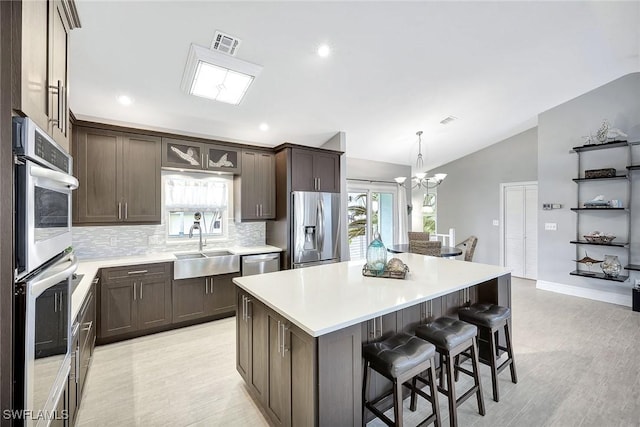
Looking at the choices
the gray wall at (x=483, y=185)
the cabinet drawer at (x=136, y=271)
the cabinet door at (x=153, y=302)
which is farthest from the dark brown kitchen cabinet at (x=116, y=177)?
the gray wall at (x=483, y=185)

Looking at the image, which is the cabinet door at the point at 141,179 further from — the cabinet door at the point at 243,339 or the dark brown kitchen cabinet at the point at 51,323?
the dark brown kitchen cabinet at the point at 51,323

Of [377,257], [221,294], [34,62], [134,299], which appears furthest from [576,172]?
[134,299]

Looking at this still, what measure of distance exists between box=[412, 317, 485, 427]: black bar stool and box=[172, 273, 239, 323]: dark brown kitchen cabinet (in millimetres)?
2578

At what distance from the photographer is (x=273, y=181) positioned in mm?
4336

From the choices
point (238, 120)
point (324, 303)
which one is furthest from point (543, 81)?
point (324, 303)

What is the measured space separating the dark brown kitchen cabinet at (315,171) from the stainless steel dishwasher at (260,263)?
1049mm

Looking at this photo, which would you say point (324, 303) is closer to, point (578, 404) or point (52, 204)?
point (52, 204)

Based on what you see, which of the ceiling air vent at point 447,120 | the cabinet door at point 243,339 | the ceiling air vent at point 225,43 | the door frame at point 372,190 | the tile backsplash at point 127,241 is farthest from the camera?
the door frame at point 372,190

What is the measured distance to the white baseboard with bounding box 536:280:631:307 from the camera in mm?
4227

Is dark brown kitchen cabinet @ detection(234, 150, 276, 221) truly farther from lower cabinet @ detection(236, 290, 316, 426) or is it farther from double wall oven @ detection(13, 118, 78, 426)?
double wall oven @ detection(13, 118, 78, 426)

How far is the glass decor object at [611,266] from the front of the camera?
4148 mm

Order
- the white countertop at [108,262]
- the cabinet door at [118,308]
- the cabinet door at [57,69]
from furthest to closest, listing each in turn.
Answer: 1. the cabinet door at [118,308]
2. the white countertop at [108,262]
3. the cabinet door at [57,69]

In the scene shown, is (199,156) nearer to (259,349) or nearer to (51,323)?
(259,349)

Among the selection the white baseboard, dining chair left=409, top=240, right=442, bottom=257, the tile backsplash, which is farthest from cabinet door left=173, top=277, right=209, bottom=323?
the white baseboard
